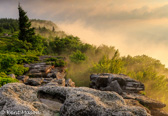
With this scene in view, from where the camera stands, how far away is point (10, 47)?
3192 cm

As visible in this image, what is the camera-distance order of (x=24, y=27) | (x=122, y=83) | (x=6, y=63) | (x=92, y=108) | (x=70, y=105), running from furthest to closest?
(x=24, y=27) → (x=6, y=63) → (x=122, y=83) → (x=70, y=105) → (x=92, y=108)

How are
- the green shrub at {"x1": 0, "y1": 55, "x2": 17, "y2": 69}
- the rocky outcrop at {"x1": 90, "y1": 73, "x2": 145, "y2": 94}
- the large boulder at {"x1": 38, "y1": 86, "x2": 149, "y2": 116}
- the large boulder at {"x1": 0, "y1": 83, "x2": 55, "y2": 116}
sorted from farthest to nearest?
the green shrub at {"x1": 0, "y1": 55, "x2": 17, "y2": 69}
the rocky outcrop at {"x1": 90, "y1": 73, "x2": 145, "y2": 94}
the large boulder at {"x1": 38, "y1": 86, "x2": 149, "y2": 116}
the large boulder at {"x1": 0, "y1": 83, "x2": 55, "y2": 116}

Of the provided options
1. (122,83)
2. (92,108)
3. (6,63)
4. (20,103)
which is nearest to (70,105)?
(92,108)

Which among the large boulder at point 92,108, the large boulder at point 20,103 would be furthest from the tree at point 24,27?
the large boulder at point 92,108

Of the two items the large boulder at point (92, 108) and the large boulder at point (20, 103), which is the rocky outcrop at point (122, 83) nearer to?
the large boulder at point (92, 108)

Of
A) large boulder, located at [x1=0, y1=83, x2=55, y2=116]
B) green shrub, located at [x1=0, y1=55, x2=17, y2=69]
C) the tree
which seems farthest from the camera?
the tree

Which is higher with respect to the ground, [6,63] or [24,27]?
[24,27]

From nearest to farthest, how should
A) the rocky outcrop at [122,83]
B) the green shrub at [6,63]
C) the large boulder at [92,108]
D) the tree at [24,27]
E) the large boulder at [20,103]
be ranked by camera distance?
1. the large boulder at [20,103]
2. the large boulder at [92,108]
3. the rocky outcrop at [122,83]
4. the green shrub at [6,63]
5. the tree at [24,27]

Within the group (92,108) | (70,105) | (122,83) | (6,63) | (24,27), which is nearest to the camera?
(92,108)

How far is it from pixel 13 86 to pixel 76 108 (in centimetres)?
264

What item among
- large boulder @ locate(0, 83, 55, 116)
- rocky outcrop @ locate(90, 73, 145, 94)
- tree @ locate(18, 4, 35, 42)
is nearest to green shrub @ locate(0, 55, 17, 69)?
rocky outcrop @ locate(90, 73, 145, 94)

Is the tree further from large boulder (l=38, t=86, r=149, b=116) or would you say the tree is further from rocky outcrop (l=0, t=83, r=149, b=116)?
large boulder (l=38, t=86, r=149, b=116)

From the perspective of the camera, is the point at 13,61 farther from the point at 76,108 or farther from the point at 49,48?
the point at 49,48

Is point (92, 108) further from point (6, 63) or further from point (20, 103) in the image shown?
point (6, 63)
